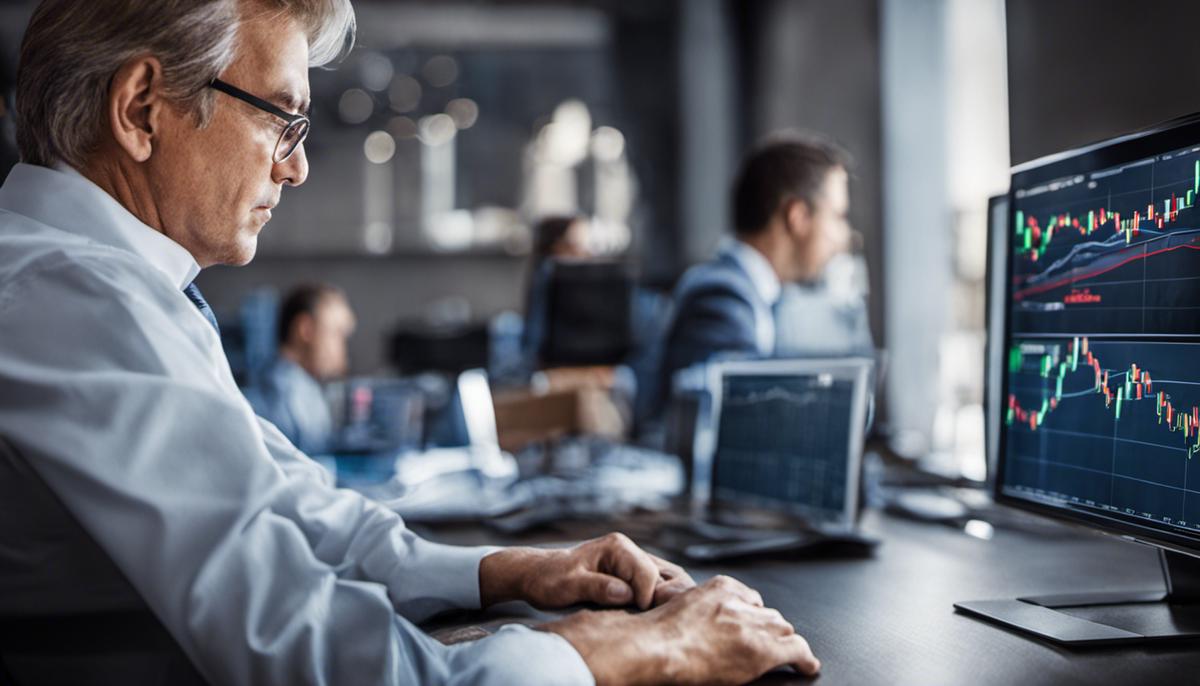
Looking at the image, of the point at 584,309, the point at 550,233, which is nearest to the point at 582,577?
the point at 584,309

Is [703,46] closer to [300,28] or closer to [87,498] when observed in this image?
[300,28]

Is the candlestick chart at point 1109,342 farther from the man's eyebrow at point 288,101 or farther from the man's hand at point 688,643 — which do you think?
the man's eyebrow at point 288,101

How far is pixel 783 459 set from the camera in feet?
5.77

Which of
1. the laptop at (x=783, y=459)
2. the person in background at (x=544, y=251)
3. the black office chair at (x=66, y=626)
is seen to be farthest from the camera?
the person in background at (x=544, y=251)

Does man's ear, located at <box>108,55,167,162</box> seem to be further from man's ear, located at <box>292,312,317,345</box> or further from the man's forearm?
man's ear, located at <box>292,312,317,345</box>

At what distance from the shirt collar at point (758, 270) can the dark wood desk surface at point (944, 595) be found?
3.46 ft

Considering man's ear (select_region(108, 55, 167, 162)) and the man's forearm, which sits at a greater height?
man's ear (select_region(108, 55, 167, 162))

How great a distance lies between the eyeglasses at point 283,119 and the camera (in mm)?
1115

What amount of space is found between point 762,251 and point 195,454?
2.31 metres

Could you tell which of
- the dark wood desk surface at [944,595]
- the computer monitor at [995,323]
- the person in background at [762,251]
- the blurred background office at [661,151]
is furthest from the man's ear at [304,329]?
the computer monitor at [995,323]

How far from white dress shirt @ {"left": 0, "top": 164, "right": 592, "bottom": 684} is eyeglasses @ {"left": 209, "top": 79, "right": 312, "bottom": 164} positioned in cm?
28

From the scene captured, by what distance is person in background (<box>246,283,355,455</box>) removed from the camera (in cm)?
409

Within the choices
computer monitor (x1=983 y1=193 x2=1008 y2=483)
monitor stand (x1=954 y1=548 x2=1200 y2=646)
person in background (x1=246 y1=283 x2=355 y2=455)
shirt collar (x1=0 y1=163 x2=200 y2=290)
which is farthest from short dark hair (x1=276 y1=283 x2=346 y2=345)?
Result: monitor stand (x1=954 y1=548 x2=1200 y2=646)

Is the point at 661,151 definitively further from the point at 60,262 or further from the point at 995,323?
the point at 60,262
